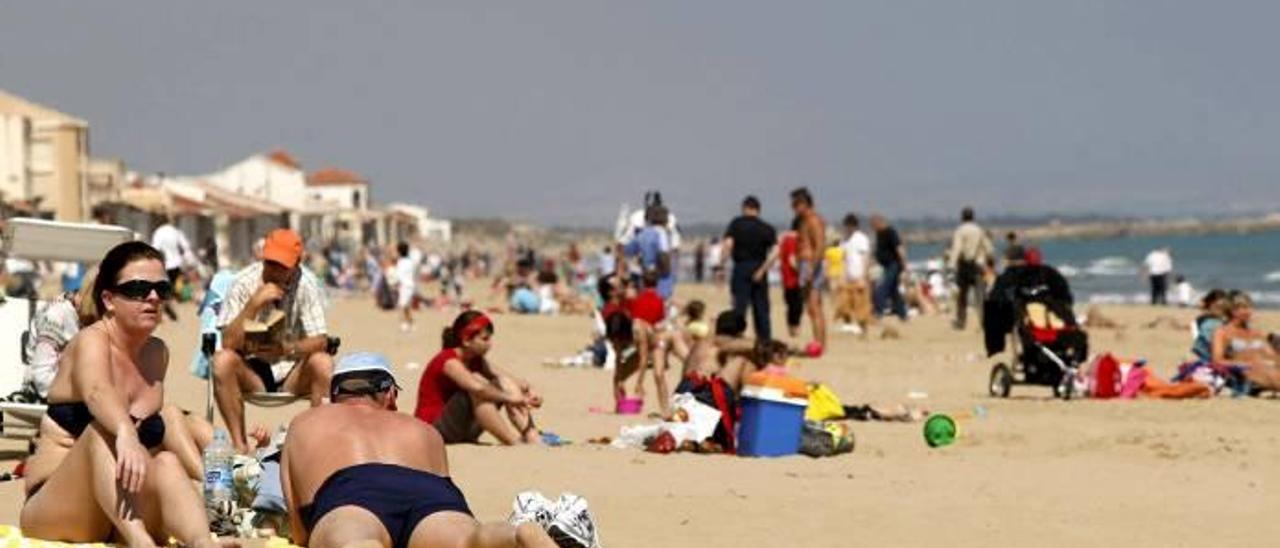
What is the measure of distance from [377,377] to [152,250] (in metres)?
0.82

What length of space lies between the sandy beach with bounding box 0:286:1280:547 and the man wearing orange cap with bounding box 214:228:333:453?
858 mm

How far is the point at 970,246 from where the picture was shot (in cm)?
2712

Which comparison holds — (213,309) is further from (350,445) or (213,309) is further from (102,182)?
(102,182)

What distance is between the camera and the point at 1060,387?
53.6 feet

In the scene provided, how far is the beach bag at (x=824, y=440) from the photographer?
39.2ft

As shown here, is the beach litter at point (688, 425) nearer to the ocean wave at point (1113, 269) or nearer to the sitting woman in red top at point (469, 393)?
the sitting woman in red top at point (469, 393)

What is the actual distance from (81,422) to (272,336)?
3416 mm

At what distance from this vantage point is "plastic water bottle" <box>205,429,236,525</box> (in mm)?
8500

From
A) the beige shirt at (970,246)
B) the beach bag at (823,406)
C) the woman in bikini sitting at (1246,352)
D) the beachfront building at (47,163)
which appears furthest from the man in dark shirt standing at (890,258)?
the beachfront building at (47,163)

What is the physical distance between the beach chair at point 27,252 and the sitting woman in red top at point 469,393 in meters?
1.75

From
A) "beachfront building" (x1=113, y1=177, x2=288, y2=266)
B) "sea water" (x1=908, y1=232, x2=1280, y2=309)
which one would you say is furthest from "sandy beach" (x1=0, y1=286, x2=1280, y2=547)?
"beachfront building" (x1=113, y1=177, x2=288, y2=266)

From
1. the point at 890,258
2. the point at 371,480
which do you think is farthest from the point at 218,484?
the point at 890,258

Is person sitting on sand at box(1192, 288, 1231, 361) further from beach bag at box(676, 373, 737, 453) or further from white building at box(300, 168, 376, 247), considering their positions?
white building at box(300, 168, 376, 247)

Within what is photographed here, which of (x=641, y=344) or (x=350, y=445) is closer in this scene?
(x=350, y=445)
